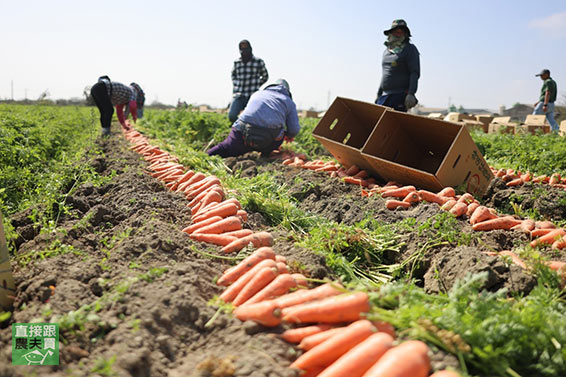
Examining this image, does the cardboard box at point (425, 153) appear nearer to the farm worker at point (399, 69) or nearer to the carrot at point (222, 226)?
the farm worker at point (399, 69)

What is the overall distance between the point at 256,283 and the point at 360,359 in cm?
87

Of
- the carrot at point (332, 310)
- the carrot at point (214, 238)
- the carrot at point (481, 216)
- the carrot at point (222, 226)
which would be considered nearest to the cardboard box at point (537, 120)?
the carrot at point (481, 216)

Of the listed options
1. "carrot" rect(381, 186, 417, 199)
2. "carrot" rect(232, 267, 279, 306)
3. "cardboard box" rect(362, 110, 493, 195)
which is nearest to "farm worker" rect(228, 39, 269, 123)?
"cardboard box" rect(362, 110, 493, 195)

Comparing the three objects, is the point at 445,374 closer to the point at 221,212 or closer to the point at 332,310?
the point at 332,310

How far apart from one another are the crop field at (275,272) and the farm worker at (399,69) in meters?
2.92

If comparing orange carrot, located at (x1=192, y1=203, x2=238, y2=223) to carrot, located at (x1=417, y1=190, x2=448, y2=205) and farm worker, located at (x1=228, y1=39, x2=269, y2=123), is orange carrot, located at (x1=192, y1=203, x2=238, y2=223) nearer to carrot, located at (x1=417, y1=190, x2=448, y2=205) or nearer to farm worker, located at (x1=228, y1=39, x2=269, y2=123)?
carrot, located at (x1=417, y1=190, x2=448, y2=205)

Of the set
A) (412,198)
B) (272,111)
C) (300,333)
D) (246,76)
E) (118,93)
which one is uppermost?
(246,76)

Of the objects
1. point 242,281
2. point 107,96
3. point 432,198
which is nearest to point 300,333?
point 242,281

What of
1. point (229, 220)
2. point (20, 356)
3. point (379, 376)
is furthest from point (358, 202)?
point (20, 356)

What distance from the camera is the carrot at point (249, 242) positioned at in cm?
341

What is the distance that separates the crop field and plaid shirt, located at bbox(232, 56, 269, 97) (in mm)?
5349

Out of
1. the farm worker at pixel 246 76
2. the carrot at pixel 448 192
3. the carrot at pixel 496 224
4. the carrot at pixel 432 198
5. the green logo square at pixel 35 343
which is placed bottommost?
the green logo square at pixel 35 343

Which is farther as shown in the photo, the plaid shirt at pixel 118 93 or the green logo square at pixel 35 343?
the plaid shirt at pixel 118 93

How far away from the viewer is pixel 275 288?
8.63 feet
